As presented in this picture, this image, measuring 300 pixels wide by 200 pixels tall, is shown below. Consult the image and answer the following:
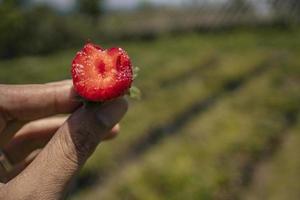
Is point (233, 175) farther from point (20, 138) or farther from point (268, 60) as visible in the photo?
point (268, 60)

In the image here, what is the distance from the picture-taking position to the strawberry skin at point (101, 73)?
2955 millimetres

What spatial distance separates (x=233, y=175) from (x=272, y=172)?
3.86 feet

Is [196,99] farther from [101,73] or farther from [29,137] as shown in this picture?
[101,73]

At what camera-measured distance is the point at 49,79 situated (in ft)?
62.1

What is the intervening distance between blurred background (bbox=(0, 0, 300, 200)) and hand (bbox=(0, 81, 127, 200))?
4.48 metres

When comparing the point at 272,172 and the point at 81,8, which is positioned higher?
the point at 272,172

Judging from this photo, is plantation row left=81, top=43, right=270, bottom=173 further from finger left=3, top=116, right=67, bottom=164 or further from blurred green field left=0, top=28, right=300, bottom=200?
finger left=3, top=116, right=67, bottom=164

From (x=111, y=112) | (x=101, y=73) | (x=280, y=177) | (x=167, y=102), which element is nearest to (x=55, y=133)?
(x=111, y=112)

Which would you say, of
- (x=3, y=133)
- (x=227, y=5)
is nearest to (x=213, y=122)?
(x=3, y=133)

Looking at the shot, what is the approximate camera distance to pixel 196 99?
14.2 m

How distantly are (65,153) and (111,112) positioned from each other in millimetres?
404

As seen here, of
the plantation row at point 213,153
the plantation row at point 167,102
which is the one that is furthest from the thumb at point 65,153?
the plantation row at point 167,102

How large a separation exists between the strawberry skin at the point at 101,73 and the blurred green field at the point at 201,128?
16.6 feet

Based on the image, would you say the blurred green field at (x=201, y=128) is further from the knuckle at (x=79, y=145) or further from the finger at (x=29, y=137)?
the knuckle at (x=79, y=145)
